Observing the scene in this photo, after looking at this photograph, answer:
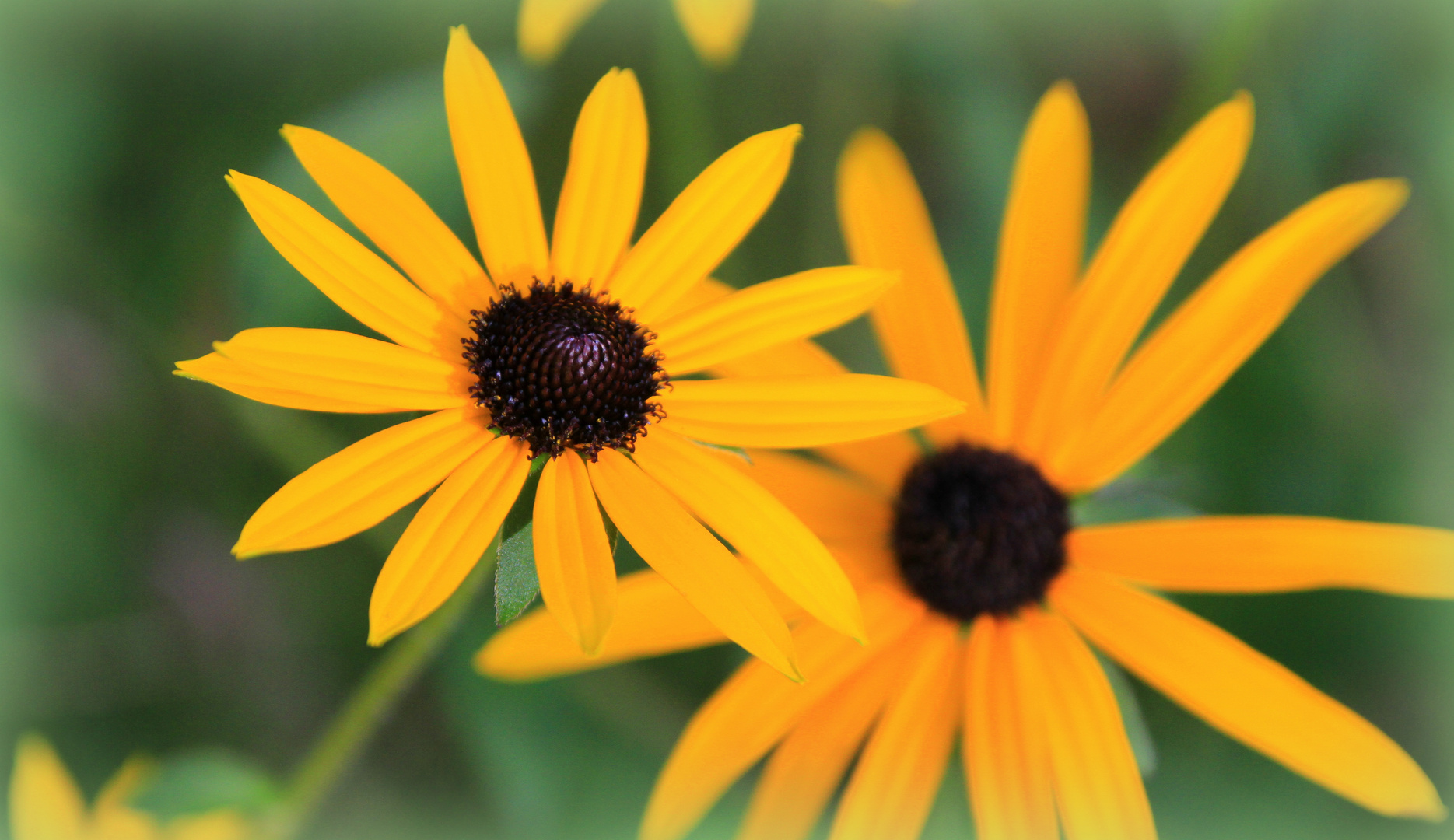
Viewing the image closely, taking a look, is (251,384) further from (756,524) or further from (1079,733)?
(1079,733)

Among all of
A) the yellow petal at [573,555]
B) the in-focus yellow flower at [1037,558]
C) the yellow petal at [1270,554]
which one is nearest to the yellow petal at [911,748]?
the in-focus yellow flower at [1037,558]

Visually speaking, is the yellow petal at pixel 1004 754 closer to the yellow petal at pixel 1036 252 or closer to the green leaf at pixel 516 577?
the yellow petal at pixel 1036 252

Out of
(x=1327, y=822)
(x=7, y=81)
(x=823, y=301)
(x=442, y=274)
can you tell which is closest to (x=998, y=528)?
(x=823, y=301)

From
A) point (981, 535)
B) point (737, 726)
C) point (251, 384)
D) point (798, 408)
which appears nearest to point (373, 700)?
point (737, 726)

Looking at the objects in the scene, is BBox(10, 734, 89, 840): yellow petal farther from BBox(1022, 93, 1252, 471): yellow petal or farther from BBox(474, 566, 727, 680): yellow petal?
BBox(1022, 93, 1252, 471): yellow petal

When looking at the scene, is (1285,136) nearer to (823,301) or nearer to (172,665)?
(823,301)

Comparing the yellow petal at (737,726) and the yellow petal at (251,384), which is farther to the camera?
the yellow petal at (737,726)

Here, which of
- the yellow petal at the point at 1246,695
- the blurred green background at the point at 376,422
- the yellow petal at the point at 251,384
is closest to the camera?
the yellow petal at the point at 251,384
